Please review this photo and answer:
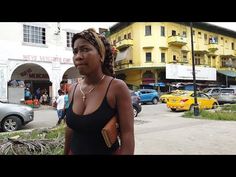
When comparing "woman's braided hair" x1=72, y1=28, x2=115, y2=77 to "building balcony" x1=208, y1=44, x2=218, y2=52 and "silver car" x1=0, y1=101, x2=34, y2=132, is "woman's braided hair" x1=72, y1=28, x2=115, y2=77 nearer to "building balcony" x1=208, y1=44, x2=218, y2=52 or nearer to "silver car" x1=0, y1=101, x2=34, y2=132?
"silver car" x1=0, y1=101, x2=34, y2=132

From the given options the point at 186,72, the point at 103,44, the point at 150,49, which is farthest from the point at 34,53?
the point at 103,44

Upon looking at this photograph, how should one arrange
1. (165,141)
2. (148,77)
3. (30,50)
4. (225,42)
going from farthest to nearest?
(225,42)
(148,77)
(30,50)
(165,141)

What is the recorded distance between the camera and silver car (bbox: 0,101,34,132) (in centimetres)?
1019

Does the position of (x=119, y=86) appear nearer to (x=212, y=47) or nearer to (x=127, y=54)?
(x=127, y=54)

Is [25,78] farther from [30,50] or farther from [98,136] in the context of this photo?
[98,136]

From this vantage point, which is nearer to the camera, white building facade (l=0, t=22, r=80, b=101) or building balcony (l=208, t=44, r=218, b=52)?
white building facade (l=0, t=22, r=80, b=101)

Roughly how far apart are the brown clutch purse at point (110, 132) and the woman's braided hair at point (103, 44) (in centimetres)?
36

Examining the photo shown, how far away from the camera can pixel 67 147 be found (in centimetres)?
189

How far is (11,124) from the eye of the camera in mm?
10398

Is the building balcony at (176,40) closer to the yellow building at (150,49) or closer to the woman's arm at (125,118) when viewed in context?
the yellow building at (150,49)

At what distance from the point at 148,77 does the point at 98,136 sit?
33377 millimetres

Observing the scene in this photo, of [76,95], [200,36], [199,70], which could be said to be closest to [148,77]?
[199,70]

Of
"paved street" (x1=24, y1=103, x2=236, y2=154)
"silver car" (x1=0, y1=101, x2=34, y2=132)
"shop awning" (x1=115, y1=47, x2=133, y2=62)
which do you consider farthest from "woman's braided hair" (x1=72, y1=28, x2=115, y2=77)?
"shop awning" (x1=115, y1=47, x2=133, y2=62)
